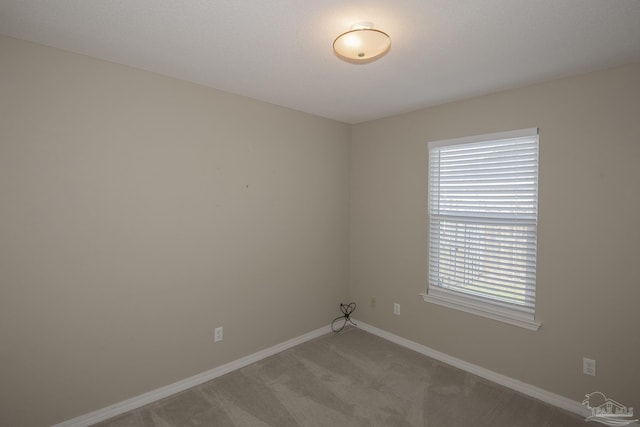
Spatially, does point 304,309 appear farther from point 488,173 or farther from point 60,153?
point 60,153

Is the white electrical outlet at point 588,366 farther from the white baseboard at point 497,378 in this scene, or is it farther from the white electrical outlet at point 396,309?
the white electrical outlet at point 396,309

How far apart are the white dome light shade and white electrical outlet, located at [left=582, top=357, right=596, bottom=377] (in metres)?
2.63

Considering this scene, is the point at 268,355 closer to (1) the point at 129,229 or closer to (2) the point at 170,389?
(2) the point at 170,389

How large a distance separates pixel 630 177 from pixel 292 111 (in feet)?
9.31

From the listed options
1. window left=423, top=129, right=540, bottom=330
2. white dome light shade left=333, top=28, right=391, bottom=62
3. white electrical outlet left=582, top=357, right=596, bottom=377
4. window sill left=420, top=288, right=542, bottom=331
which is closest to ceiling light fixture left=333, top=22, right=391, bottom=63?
white dome light shade left=333, top=28, right=391, bottom=62

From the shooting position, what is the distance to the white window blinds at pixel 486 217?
2625 mm

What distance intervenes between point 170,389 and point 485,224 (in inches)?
119

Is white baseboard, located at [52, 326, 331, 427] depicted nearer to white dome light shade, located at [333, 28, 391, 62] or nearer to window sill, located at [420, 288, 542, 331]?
window sill, located at [420, 288, 542, 331]

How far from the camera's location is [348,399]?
2521 mm

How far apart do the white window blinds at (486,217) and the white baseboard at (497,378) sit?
1.98ft

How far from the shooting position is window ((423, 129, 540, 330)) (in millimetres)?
2625

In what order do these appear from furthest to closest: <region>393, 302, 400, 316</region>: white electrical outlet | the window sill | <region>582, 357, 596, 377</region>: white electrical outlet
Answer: <region>393, 302, 400, 316</region>: white electrical outlet
the window sill
<region>582, 357, 596, 377</region>: white electrical outlet

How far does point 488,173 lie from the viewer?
2.83 m

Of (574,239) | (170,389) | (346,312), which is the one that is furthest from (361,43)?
(346,312)
